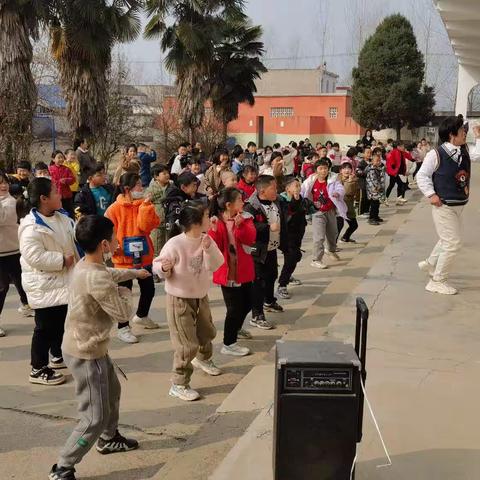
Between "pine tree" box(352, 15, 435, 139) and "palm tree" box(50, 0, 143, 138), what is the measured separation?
78.2 ft

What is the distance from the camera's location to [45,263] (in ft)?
14.5

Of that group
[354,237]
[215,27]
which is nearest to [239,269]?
[354,237]

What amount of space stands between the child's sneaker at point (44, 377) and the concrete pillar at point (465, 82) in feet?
73.4

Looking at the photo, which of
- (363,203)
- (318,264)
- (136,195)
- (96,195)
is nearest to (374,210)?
(363,203)

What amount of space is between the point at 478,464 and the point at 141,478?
6.16ft

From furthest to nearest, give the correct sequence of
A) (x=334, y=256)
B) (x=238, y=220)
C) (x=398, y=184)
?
(x=398, y=184)
(x=334, y=256)
(x=238, y=220)

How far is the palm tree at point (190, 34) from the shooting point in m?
18.0

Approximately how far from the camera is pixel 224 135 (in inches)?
963

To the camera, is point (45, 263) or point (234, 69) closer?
point (45, 263)

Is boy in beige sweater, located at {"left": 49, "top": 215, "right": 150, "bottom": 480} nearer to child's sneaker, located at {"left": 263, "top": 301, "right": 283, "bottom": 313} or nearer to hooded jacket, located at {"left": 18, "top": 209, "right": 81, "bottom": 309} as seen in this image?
hooded jacket, located at {"left": 18, "top": 209, "right": 81, "bottom": 309}

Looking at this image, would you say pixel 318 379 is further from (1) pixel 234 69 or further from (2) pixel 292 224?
(1) pixel 234 69

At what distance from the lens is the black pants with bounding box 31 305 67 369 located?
15.0 feet

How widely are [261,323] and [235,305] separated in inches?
40.5

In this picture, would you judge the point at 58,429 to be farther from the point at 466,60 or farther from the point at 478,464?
the point at 466,60
